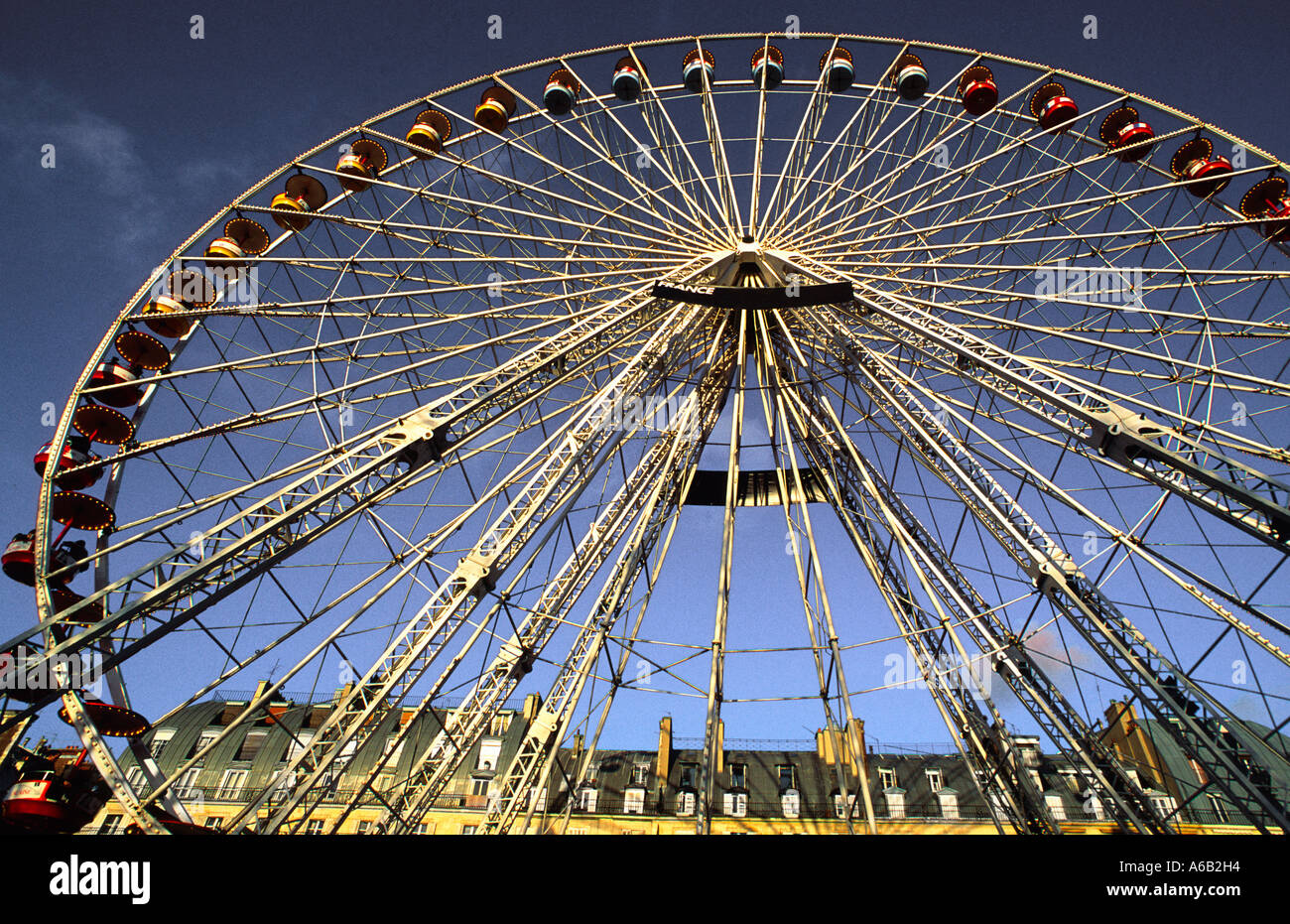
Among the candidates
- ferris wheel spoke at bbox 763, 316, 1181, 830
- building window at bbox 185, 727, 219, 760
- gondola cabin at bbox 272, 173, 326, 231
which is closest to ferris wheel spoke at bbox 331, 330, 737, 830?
ferris wheel spoke at bbox 763, 316, 1181, 830

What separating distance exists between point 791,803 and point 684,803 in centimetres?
421

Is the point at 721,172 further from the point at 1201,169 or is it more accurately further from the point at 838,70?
the point at 1201,169

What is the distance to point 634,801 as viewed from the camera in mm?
29828

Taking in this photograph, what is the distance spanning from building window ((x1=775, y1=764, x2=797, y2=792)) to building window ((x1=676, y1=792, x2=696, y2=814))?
147 inches

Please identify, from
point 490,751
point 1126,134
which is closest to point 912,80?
point 1126,134

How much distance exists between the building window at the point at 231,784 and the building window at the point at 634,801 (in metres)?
15.3

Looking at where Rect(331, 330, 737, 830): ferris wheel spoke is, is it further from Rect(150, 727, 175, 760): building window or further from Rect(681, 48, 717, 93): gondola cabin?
Rect(150, 727, 175, 760): building window

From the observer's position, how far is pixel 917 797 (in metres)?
29.6

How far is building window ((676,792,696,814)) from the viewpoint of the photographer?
1153 inches

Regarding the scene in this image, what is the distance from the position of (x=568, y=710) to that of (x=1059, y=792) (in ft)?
76.0

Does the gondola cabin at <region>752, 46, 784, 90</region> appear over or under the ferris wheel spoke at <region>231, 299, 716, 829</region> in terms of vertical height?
over

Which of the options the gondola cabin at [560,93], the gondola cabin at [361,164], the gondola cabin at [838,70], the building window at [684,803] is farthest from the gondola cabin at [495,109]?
the building window at [684,803]

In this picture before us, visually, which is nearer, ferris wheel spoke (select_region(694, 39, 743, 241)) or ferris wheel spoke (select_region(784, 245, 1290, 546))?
ferris wheel spoke (select_region(784, 245, 1290, 546))
